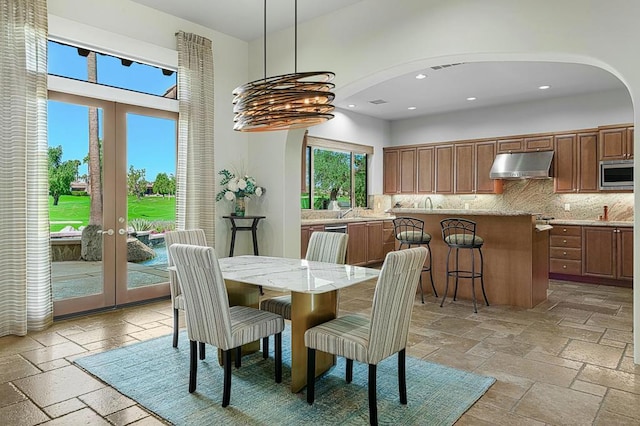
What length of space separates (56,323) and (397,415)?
366 centimetres

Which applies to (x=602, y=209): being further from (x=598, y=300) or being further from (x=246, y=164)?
(x=246, y=164)

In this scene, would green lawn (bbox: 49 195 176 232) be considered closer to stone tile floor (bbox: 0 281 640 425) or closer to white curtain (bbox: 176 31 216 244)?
white curtain (bbox: 176 31 216 244)

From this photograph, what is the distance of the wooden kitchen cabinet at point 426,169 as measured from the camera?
28.6ft

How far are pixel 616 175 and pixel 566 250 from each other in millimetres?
1369

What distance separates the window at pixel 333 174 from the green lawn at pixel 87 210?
9.13 feet

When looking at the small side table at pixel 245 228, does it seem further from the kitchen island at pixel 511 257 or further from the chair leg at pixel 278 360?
the chair leg at pixel 278 360

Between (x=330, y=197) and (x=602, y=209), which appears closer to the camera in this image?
(x=602, y=209)

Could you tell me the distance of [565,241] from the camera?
692 cm

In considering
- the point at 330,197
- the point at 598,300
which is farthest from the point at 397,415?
the point at 330,197

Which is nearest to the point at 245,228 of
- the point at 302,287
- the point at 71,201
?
the point at 71,201

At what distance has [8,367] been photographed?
324 centimetres

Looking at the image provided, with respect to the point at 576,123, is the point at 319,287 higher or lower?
lower

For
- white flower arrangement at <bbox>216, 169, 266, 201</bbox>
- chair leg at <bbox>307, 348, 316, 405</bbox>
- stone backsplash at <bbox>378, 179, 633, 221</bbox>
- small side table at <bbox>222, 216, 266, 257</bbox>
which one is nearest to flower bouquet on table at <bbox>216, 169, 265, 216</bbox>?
white flower arrangement at <bbox>216, 169, 266, 201</bbox>

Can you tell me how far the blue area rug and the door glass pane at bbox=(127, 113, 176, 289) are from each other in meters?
1.74
